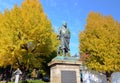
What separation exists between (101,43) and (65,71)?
9185 mm

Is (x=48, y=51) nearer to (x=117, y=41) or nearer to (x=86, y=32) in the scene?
(x=86, y=32)

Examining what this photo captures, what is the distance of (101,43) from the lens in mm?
17703

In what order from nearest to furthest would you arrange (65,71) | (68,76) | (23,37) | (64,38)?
(68,76), (65,71), (64,38), (23,37)

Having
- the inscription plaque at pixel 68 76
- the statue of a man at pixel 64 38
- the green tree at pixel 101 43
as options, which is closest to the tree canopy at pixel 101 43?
the green tree at pixel 101 43

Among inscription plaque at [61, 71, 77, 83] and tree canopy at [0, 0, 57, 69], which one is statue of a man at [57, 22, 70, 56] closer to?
inscription plaque at [61, 71, 77, 83]

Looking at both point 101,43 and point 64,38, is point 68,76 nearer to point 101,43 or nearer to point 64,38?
point 64,38

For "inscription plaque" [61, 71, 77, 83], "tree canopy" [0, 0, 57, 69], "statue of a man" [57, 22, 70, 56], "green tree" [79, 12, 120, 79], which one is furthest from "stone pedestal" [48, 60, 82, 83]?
"green tree" [79, 12, 120, 79]

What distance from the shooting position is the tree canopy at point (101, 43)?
55.3 feet

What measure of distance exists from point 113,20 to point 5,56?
36.9ft

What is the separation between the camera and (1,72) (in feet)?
68.7

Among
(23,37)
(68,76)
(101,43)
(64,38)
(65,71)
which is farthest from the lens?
(101,43)

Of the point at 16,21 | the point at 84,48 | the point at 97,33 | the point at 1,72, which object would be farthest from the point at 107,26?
the point at 1,72

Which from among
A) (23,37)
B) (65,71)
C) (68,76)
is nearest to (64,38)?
Result: (65,71)

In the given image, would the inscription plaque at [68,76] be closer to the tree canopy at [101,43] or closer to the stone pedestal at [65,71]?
the stone pedestal at [65,71]
